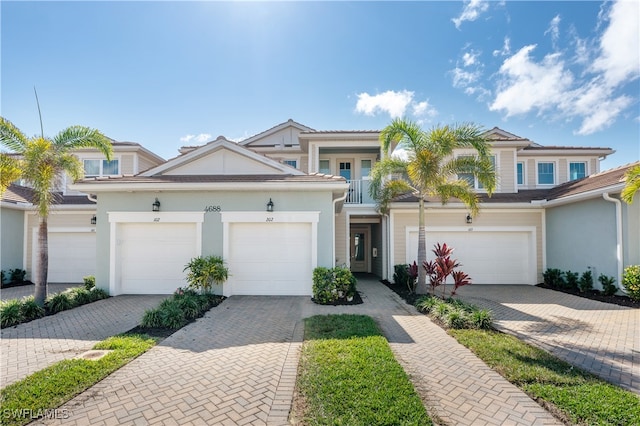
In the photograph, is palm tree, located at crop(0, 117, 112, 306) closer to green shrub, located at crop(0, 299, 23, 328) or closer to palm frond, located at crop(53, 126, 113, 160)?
palm frond, located at crop(53, 126, 113, 160)

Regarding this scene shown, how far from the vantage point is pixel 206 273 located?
8719 millimetres

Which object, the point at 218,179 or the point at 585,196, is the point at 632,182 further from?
the point at 218,179

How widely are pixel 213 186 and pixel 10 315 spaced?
5.66 m

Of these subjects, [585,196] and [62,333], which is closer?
[62,333]

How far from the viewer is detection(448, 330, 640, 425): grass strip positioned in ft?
10.6

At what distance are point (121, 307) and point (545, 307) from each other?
12.4 meters

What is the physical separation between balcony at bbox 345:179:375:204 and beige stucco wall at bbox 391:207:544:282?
174 cm

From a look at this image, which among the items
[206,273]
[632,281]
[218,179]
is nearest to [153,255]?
[206,273]

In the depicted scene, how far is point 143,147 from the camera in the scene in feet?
52.6

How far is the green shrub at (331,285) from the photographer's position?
8.63m

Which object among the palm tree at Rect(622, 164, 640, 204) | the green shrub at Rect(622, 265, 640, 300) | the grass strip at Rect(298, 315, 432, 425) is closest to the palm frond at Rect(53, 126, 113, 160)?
the grass strip at Rect(298, 315, 432, 425)

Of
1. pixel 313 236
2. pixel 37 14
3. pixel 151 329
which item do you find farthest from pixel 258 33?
pixel 151 329

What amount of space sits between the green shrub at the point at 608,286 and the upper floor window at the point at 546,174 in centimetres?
940

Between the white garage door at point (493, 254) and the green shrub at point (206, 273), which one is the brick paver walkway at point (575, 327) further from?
the green shrub at point (206, 273)
